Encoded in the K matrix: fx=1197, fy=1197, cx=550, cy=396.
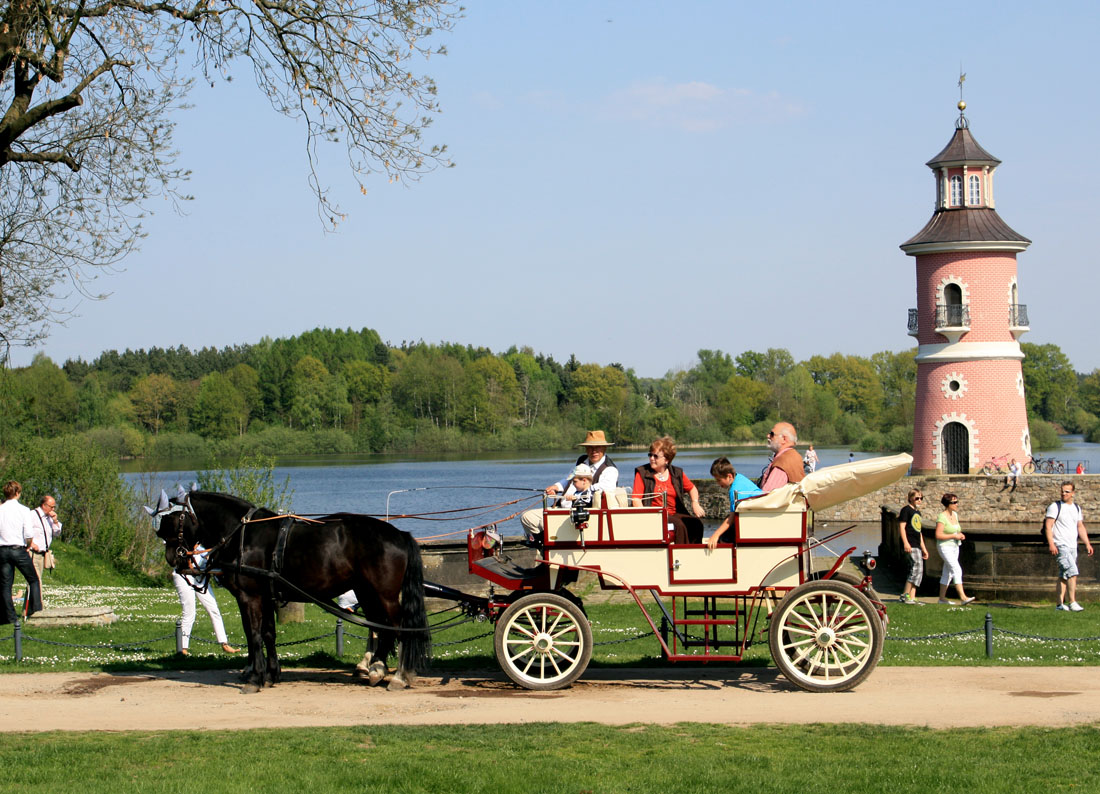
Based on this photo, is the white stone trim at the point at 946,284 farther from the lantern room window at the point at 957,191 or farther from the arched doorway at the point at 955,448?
the arched doorway at the point at 955,448

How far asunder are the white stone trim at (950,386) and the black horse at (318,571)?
38.8m

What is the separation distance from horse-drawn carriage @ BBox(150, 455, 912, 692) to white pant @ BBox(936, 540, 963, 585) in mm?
7450

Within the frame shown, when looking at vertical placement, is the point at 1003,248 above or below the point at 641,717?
above

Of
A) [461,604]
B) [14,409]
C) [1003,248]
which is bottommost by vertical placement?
[461,604]

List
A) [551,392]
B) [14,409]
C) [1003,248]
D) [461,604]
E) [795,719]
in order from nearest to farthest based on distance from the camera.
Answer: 1. [795,719]
2. [461,604]
3. [14,409]
4. [1003,248]
5. [551,392]

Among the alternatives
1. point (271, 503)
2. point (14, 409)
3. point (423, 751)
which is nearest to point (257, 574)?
point (423, 751)

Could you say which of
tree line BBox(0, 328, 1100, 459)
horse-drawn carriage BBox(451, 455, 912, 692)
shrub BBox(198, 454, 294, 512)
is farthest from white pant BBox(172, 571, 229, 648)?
tree line BBox(0, 328, 1100, 459)

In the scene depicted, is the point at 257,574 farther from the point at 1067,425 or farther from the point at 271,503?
the point at 1067,425

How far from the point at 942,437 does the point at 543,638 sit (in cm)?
3902

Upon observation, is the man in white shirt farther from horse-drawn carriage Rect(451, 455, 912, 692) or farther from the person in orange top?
the person in orange top

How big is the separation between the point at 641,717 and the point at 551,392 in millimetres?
112806

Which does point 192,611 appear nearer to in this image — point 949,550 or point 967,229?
point 949,550

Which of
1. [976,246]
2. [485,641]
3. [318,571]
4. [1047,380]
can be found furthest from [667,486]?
[1047,380]

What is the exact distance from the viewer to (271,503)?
3117 cm
